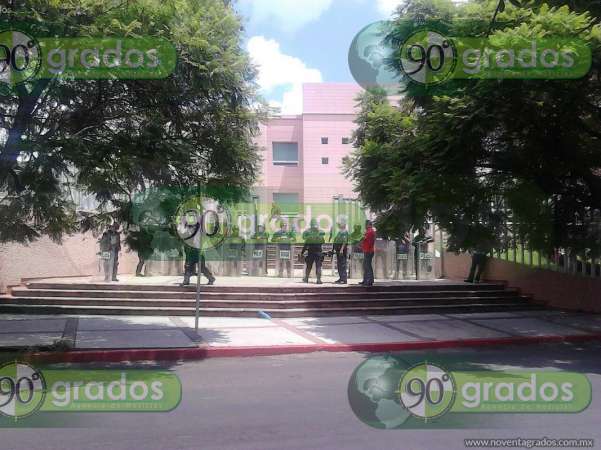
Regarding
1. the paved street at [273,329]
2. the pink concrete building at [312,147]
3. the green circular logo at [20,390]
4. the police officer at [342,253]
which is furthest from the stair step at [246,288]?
the pink concrete building at [312,147]

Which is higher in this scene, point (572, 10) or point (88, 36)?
point (572, 10)

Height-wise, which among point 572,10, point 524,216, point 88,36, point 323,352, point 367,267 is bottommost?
point 323,352

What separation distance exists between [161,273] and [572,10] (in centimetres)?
1287

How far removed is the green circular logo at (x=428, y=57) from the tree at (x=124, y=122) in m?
3.24

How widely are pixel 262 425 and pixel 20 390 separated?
10.4ft

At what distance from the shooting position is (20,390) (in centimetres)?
689

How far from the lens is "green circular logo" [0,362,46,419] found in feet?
20.4

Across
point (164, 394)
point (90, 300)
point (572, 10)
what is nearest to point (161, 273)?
point (90, 300)

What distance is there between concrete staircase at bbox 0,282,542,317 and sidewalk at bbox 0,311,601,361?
40cm

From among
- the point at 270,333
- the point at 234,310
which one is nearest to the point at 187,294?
the point at 234,310

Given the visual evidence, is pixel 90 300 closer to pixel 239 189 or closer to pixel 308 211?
pixel 239 189

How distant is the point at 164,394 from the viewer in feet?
22.3

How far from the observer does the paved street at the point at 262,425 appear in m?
5.15

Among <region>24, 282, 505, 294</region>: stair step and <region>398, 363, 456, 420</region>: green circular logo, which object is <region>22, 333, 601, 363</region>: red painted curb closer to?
<region>398, 363, 456, 420</region>: green circular logo
